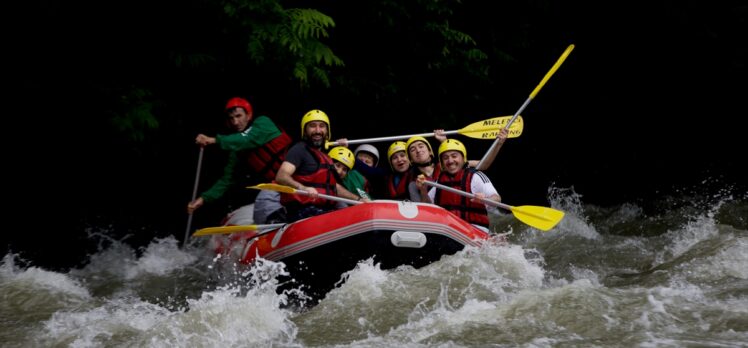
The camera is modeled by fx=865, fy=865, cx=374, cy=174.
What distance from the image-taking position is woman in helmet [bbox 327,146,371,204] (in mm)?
7602

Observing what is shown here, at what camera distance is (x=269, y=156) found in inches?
305

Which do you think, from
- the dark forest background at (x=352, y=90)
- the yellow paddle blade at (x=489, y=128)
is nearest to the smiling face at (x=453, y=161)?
the yellow paddle blade at (x=489, y=128)

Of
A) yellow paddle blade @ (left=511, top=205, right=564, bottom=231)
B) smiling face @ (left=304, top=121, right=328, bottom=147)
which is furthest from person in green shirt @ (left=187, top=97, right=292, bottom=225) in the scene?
yellow paddle blade @ (left=511, top=205, right=564, bottom=231)

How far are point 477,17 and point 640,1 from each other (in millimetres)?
2707

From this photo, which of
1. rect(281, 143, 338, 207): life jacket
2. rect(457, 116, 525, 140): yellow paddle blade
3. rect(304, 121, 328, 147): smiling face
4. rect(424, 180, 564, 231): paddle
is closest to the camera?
rect(424, 180, 564, 231): paddle

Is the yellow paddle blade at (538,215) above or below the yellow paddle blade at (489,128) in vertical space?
below

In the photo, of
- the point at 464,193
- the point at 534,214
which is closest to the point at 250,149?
the point at 464,193

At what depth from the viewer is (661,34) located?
12.4 meters

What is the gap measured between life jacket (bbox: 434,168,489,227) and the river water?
699mm

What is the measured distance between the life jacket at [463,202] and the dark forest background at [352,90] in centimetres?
150

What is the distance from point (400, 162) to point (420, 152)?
35cm

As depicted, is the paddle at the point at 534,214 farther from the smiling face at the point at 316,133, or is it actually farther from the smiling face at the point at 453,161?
the smiling face at the point at 316,133

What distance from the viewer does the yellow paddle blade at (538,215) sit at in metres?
6.59

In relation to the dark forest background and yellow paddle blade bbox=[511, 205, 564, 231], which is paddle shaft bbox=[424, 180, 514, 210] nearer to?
yellow paddle blade bbox=[511, 205, 564, 231]
